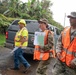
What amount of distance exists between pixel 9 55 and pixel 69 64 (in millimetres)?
7520

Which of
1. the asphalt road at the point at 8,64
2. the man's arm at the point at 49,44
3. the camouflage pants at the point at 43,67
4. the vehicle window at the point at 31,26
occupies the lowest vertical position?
the asphalt road at the point at 8,64

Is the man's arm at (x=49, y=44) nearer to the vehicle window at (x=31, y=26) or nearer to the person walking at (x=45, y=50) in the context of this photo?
the person walking at (x=45, y=50)

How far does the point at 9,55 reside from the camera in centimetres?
1206

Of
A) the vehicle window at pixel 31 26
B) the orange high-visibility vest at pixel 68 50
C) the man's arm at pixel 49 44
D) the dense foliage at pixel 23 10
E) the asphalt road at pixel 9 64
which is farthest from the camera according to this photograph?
the dense foliage at pixel 23 10

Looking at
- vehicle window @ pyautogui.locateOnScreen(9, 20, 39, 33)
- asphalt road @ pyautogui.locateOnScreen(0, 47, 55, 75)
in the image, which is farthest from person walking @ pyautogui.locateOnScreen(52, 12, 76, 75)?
vehicle window @ pyautogui.locateOnScreen(9, 20, 39, 33)

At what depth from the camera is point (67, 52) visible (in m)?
4.83

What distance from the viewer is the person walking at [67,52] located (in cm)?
477

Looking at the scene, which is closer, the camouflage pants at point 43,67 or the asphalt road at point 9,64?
the camouflage pants at point 43,67

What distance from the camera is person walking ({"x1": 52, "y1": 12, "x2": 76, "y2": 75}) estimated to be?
4770mm

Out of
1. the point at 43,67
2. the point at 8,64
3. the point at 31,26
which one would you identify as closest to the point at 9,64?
the point at 8,64

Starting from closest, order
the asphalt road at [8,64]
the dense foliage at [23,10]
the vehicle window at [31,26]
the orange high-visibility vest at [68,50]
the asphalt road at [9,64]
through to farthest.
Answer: the orange high-visibility vest at [68,50]
the asphalt road at [9,64]
the asphalt road at [8,64]
the vehicle window at [31,26]
the dense foliage at [23,10]

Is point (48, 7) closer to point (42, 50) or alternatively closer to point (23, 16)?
point (23, 16)

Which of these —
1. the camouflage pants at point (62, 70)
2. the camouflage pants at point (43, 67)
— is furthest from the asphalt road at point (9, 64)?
the camouflage pants at point (62, 70)

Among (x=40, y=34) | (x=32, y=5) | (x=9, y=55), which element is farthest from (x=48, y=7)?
(x=40, y=34)
